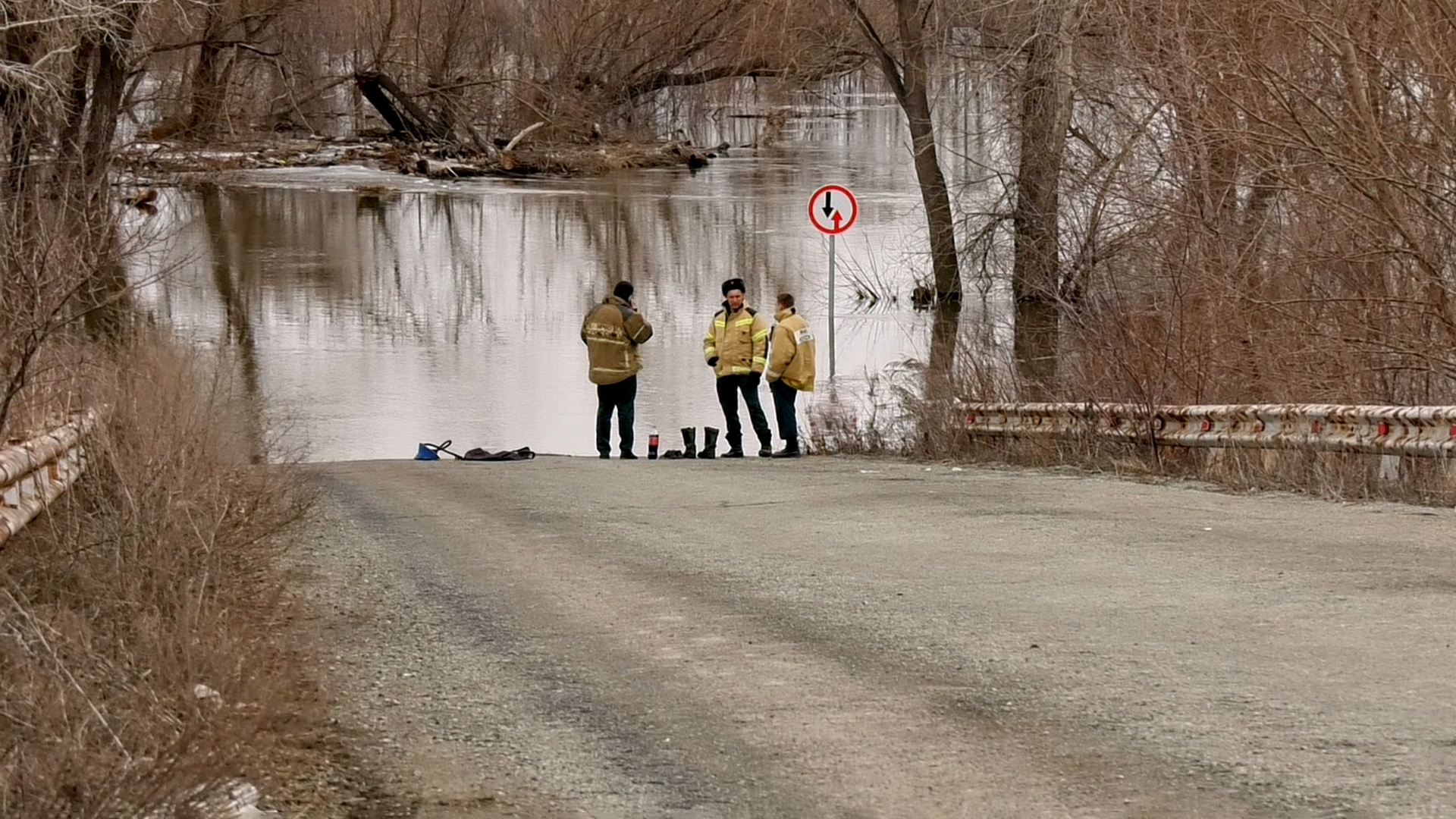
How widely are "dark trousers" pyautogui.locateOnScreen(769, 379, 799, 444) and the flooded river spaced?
12.7 feet

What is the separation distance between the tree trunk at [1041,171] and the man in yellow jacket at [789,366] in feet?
20.4

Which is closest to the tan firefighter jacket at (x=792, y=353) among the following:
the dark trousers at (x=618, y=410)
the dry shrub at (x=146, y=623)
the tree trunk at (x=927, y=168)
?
the dark trousers at (x=618, y=410)

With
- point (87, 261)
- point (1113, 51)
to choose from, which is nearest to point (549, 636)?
point (87, 261)

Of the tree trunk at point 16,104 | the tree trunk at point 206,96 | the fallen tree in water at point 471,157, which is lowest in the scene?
the tree trunk at point 16,104

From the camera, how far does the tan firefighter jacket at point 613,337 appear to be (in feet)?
58.6

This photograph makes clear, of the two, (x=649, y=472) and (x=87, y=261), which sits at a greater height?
(x=87, y=261)

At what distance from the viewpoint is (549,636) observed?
24.5 feet

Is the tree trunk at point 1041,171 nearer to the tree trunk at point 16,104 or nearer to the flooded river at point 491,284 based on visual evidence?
the flooded river at point 491,284

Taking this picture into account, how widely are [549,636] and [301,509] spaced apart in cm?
276

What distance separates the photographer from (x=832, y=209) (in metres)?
25.0

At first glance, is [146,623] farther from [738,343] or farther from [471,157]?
[471,157]

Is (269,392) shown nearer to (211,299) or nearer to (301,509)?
(211,299)

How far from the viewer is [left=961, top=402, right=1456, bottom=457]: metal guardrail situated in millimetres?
11273

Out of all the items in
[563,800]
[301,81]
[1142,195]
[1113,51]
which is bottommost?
[563,800]
